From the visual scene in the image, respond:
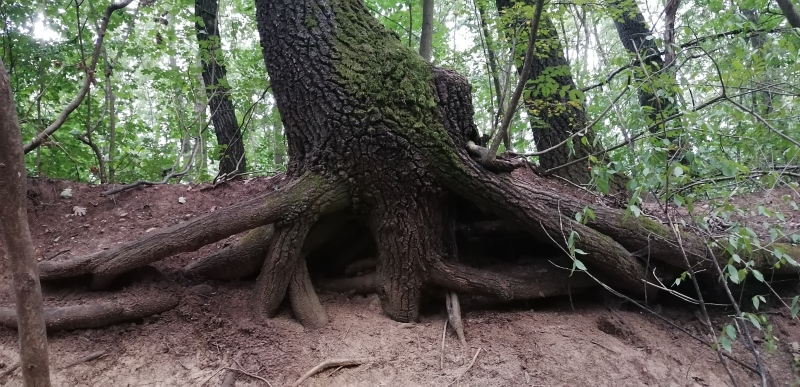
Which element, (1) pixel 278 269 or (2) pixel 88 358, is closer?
(2) pixel 88 358

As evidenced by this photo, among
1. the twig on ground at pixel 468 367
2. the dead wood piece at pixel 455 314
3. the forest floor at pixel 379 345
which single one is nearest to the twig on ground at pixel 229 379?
the forest floor at pixel 379 345

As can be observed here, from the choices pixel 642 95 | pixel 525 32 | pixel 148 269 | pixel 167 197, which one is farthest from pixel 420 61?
pixel 642 95

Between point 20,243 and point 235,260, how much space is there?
1.72 meters

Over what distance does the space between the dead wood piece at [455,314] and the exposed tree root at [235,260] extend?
4.78 feet

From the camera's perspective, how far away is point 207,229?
3285 mm

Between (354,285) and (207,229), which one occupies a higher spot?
(207,229)

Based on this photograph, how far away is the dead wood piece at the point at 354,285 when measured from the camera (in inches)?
147

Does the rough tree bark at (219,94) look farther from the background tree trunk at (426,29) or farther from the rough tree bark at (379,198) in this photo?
the rough tree bark at (379,198)

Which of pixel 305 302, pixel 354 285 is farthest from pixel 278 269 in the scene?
pixel 354 285

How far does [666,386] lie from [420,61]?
293 centimetres

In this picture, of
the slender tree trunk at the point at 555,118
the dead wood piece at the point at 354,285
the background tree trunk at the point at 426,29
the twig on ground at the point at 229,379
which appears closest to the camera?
the twig on ground at the point at 229,379

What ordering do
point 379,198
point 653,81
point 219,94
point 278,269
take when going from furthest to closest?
1. point 219,94
2. point 379,198
3. point 278,269
4. point 653,81

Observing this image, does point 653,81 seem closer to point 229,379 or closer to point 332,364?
point 332,364

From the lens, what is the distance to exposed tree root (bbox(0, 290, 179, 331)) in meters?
2.98
